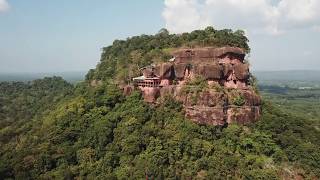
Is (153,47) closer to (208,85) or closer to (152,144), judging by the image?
(208,85)

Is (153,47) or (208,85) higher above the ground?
(153,47)

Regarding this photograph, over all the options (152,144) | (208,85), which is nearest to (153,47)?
(208,85)

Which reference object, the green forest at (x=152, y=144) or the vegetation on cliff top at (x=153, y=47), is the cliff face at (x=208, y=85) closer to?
the green forest at (x=152, y=144)

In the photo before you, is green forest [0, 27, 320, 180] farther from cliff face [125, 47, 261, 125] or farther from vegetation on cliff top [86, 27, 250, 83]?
cliff face [125, 47, 261, 125]

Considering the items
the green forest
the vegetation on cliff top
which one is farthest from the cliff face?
the vegetation on cliff top

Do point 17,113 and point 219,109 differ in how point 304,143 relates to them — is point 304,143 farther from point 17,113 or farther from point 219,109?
point 17,113

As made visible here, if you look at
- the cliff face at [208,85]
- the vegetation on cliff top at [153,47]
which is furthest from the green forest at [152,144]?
the cliff face at [208,85]
